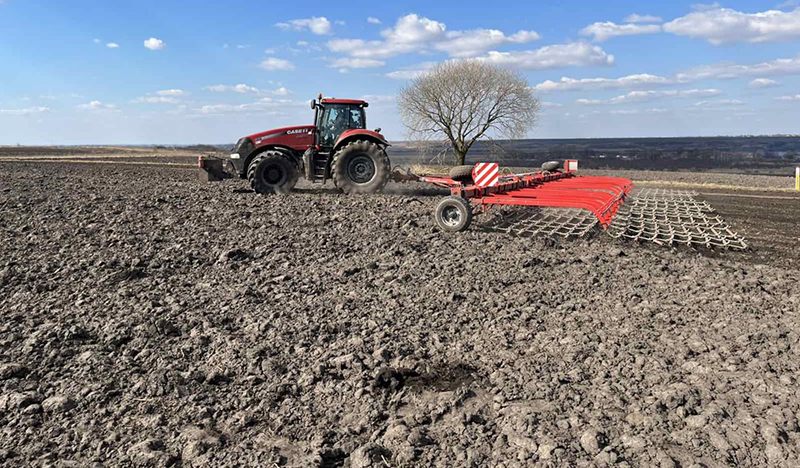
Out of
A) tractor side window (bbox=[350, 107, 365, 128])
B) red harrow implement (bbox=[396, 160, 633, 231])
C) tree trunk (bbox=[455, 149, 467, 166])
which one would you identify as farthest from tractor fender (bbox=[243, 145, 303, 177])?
tree trunk (bbox=[455, 149, 467, 166])

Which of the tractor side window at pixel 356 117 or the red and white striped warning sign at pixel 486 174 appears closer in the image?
the red and white striped warning sign at pixel 486 174

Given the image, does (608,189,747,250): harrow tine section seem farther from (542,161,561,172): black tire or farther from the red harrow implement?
(542,161,561,172): black tire

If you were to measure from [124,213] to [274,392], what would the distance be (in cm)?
689

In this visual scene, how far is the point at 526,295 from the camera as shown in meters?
5.54

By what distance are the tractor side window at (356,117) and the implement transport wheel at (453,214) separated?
4.46m

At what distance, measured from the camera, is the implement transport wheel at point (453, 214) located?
27.7 feet

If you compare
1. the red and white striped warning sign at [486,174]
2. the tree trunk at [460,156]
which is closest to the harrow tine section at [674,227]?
the red and white striped warning sign at [486,174]

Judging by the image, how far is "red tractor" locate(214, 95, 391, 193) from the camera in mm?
12055

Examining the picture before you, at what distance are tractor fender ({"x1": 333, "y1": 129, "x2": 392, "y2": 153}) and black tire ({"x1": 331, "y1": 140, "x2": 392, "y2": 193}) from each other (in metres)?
0.12

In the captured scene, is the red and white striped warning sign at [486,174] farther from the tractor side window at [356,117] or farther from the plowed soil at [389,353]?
the tractor side window at [356,117]

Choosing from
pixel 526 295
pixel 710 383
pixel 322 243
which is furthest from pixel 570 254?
pixel 710 383

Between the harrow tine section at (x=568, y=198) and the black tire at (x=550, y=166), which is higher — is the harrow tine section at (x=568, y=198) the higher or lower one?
the lower one

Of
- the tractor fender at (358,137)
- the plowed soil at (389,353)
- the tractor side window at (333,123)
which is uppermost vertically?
the tractor side window at (333,123)

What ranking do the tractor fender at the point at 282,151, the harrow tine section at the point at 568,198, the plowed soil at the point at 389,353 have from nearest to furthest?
the plowed soil at the point at 389,353 → the harrow tine section at the point at 568,198 → the tractor fender at the point at 282,151
